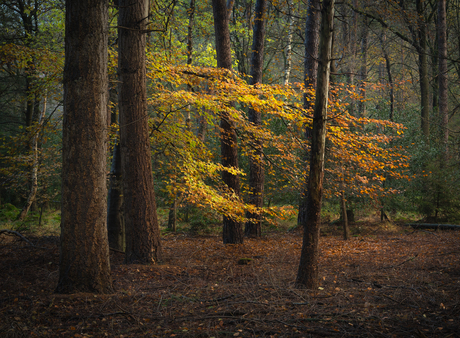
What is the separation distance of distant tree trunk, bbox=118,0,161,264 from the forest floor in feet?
1.99

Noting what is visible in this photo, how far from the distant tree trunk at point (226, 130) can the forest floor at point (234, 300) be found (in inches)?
59.4

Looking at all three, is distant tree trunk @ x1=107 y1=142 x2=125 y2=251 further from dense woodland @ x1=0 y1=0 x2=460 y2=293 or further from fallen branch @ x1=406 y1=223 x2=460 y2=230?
fallen branch @ x1=406 y1=223 x2=460 y2=230

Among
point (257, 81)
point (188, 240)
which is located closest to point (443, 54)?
point (257, 81)

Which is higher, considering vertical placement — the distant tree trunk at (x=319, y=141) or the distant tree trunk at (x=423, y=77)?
the distant tree trunk at (x=423, y=77)

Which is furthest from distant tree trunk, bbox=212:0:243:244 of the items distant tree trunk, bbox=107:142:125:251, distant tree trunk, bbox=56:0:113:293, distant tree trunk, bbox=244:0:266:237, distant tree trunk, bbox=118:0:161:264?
distant tree trunk, bbox=56:0:113:293

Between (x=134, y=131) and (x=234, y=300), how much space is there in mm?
3750

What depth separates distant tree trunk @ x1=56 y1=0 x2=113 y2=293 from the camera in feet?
14.1

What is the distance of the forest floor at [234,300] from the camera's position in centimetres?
327

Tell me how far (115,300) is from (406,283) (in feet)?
14.8

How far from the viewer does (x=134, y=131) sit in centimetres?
635

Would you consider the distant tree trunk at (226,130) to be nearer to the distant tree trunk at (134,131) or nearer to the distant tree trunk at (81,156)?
the distant tree trunk at (134,131)

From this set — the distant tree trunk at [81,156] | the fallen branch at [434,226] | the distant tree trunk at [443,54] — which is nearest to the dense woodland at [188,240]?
the distant tree trunk at [81,156]

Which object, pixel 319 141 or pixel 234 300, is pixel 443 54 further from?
pixel 234 300

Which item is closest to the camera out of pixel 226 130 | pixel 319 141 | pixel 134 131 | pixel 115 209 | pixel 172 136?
pixel 319 141
